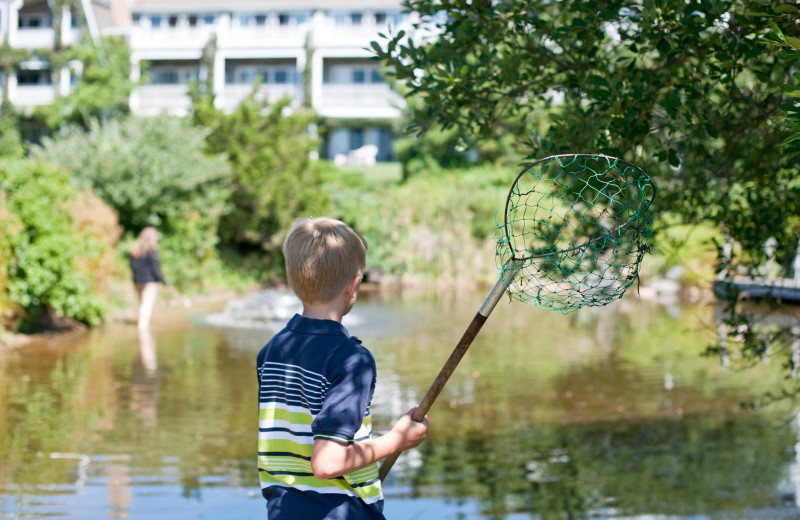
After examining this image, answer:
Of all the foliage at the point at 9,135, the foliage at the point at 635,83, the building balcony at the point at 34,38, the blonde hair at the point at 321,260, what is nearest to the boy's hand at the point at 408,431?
the blonde hair at the point at 321,260

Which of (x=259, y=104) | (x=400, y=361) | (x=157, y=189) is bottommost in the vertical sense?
(x=400, y=361)

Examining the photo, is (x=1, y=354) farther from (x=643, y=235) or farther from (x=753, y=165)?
(x=643, y=235)

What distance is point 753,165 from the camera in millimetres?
6027

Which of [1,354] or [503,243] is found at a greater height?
[503,243]

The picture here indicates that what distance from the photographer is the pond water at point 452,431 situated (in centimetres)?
660

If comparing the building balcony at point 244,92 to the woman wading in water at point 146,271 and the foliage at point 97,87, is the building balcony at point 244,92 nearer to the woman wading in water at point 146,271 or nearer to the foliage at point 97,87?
the foliage at point 97,87

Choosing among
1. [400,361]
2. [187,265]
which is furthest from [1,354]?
[187,265]

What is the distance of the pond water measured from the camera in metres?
6.60

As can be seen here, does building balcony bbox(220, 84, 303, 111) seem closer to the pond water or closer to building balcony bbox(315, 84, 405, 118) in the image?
building balcony bbox(315, 84, 405, 118)

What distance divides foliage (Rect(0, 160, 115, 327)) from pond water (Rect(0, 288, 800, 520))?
688mm

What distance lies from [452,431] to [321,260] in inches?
264

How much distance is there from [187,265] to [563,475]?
16286 millimetres

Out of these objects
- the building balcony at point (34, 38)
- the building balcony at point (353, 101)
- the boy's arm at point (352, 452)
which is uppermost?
the building balcony at point (34, 38)

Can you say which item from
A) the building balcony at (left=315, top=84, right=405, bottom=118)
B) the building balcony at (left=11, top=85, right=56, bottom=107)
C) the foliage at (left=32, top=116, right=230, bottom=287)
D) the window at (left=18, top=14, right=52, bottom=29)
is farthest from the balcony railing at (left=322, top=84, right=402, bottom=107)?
the foliage at (left=32, top=116, right=230, bottom=287)
